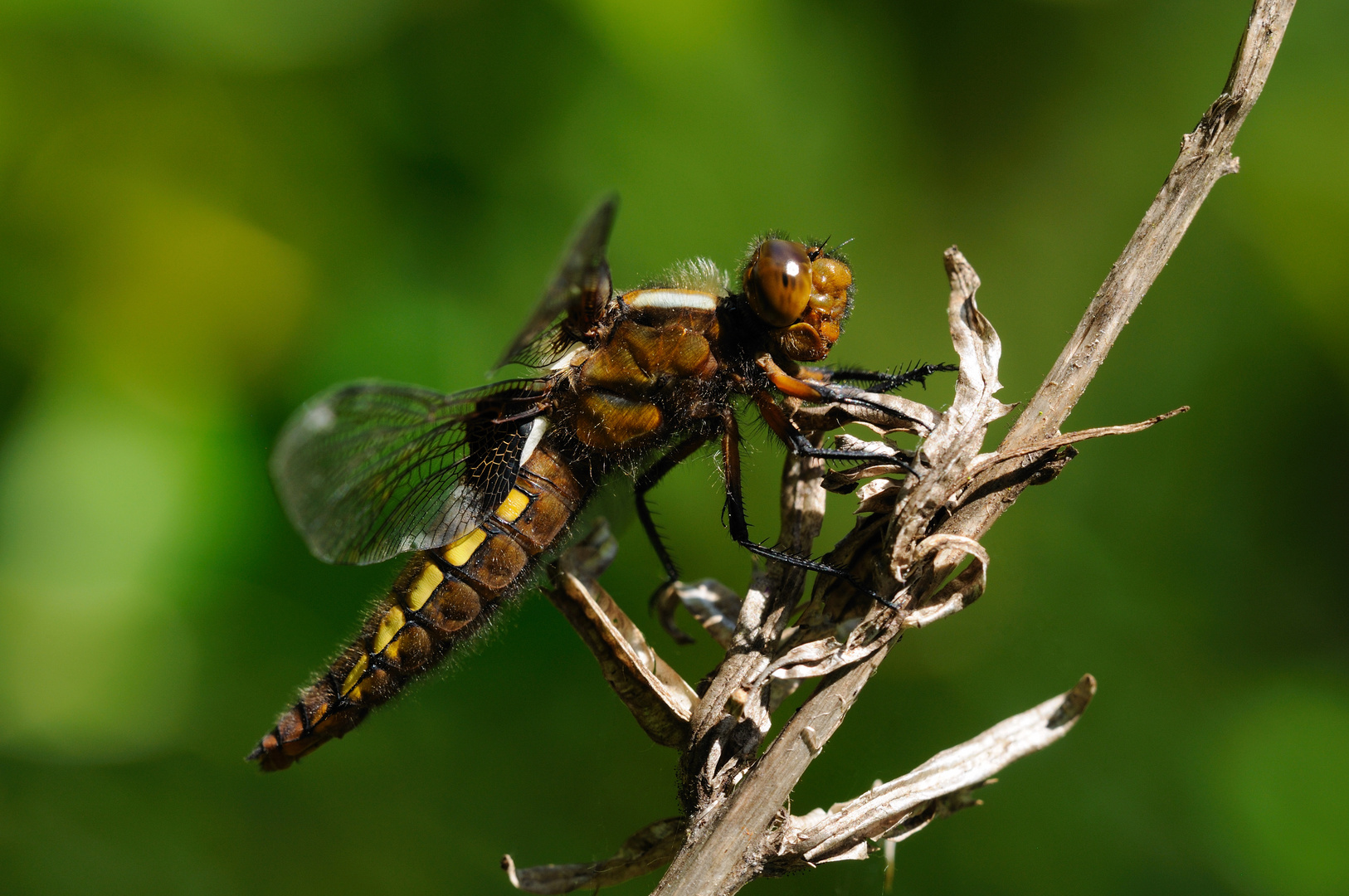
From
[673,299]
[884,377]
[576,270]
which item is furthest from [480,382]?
[884,377]

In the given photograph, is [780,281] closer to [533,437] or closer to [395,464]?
[533,437]

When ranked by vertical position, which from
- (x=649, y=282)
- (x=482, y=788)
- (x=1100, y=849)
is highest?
(x=649, y=282)

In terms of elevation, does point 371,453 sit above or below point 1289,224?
above

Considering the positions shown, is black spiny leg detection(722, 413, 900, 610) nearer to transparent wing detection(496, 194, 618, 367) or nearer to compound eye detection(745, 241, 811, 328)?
compound eye detection(745, 241, 811, 328)

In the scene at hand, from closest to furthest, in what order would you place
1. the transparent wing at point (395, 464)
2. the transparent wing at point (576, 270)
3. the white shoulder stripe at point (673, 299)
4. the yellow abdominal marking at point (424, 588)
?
the transparent wing at point (576, 270) → the transparent wing at point (395, 464) → the yellow abdominal marking at point (424, 588) → the white shoulder stripe at point (673, 299)

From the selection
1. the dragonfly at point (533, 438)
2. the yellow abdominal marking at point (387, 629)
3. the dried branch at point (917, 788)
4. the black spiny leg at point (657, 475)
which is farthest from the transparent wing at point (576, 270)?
the dried branch at point (917, 788)

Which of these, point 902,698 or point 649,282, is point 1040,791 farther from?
point 649,282

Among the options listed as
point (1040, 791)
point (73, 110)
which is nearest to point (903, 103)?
point (1040, 791)

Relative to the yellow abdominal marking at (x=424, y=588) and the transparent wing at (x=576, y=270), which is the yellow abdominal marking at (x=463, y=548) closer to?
the yellow abdominal marking at (x=424, y=588)
